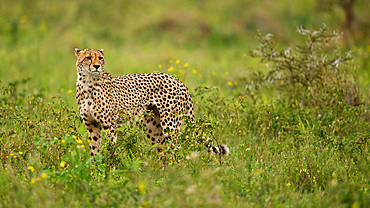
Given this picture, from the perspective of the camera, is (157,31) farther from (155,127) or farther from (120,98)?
(120,98)

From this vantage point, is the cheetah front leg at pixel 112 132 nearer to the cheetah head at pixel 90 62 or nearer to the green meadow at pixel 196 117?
the green meadow at pixel 196 117

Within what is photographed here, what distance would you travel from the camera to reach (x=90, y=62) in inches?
176

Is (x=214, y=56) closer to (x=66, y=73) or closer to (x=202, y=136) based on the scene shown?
(x=66, y=73)

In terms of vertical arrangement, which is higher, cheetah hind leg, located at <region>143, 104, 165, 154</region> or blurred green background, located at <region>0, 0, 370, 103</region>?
blurred green background, located at <region>0, 0, 370, 103</region>

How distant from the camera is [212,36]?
13062mm

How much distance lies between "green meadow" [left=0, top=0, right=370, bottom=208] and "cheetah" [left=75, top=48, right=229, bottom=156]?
20 centimetres

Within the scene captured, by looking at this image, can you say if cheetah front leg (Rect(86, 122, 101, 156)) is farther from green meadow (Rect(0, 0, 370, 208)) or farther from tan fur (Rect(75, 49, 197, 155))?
green meadow (Rect(0, 0, 370, 208))

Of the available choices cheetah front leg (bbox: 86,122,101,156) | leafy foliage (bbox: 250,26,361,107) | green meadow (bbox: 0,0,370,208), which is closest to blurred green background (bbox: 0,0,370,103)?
green meadow (bbox: 0,0,370,208)

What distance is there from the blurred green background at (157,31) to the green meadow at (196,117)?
0.06 meters

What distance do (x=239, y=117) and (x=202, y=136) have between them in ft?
5.67

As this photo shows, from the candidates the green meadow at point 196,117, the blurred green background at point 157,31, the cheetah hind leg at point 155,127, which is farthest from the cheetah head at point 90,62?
the blurred green background at point 157,31

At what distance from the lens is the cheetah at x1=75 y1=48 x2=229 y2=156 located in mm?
4547

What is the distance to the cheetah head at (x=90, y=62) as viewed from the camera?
4445 millimetres

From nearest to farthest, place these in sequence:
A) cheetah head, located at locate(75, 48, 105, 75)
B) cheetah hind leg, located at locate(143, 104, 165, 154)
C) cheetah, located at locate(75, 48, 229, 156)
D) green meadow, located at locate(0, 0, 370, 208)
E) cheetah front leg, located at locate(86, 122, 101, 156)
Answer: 1. green meadow, located at locate(0, 0, 370, 208)
2. cheetah head, located at locate(75, 48, 105, 75)
3. cheetah, located at locate(75, 48, 229, 156)
4. cheetah front leg, located at locate(86, 122, 101, 156)
5. cheetah hind leg, located at locate(143, 104, 165, 154)
